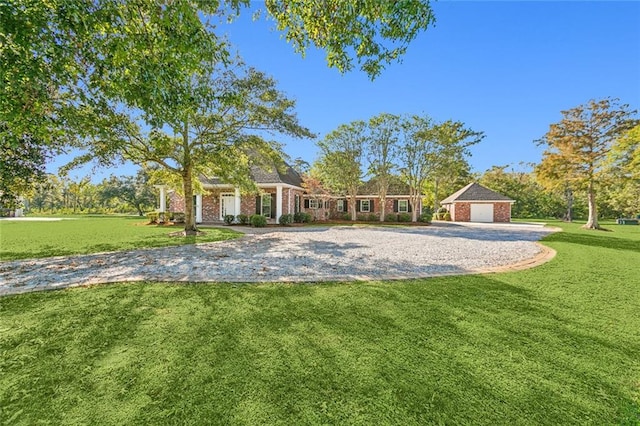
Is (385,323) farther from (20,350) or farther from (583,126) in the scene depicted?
(583,126)

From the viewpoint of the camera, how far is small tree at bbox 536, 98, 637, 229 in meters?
20.9

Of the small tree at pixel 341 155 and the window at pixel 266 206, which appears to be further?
the small tree at pixel 341 155

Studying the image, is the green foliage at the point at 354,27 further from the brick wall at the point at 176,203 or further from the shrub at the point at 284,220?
the brick wall at the point at 176,203

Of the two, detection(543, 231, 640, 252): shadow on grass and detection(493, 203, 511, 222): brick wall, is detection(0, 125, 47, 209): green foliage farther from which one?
detection(493, 203, 511, 222): brick wall

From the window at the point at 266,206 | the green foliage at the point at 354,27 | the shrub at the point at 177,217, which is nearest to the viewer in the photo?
the green foliage at the point at 354,27

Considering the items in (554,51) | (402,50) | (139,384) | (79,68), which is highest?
(554,51)

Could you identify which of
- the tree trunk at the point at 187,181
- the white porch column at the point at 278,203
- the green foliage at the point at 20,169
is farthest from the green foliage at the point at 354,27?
the white porch column at the point at 278,203

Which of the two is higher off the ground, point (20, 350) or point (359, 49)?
point (359, 49)

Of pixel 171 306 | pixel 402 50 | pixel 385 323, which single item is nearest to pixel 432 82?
pixel 402 50

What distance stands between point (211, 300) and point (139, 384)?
6.40 ft

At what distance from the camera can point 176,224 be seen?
67.6 feet

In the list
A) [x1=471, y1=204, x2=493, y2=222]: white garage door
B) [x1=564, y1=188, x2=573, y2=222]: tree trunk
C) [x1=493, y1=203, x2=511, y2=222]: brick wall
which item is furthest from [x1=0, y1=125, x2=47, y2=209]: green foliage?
[x1=564, y1=188, x2=573, y2=222]: tree trunk

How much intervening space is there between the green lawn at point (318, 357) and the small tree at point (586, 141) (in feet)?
76.8

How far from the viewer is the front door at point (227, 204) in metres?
22.0
